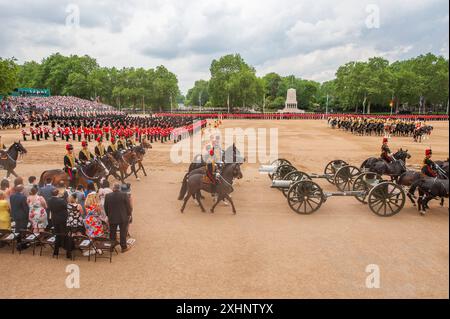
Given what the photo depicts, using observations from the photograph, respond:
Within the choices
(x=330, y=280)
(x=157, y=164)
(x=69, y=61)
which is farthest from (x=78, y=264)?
(x=69, y=61)

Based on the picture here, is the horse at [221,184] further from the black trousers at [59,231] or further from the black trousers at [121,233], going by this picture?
the black trousers at [59,231]

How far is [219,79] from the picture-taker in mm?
80062

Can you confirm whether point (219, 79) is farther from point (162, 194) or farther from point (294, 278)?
point (294, 278)

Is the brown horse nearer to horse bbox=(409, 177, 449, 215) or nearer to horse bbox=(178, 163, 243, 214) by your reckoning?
horse bbox=(178, 163, 243, 214)

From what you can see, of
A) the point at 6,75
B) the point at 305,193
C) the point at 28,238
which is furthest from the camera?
the point at 6,75

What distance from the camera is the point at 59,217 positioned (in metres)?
6.45

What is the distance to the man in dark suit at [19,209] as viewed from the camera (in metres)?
6.71

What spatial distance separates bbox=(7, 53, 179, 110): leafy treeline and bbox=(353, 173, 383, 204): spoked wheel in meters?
75.2

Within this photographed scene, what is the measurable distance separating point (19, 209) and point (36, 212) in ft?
1.11

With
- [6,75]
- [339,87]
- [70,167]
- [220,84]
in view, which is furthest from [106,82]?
[70,167]

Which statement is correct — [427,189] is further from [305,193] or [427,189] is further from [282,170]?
[282,170]

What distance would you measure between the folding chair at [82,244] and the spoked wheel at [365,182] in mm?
7252

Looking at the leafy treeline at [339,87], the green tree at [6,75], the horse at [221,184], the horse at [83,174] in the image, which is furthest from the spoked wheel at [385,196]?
the leafy treeline at [339,87]

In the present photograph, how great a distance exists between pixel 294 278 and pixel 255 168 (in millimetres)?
10064
